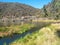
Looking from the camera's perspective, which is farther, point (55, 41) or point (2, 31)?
point (2, 31)

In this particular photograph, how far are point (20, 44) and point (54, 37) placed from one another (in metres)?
6.22

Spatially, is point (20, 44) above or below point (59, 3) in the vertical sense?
below

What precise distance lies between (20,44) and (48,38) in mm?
5286

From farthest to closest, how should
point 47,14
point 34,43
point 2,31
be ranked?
point 47,14 < point 2,31 < point 34,43

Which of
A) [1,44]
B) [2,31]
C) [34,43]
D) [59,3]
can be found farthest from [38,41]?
[59,3]

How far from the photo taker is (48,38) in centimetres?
3192

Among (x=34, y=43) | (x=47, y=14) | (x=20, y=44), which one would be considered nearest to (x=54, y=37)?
(x=34, y=43)

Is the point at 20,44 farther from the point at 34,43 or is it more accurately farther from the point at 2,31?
the point at 2,31

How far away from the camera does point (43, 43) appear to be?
30.4 meters

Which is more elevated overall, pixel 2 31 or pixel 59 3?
pixel 59 3

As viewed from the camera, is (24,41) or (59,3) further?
(59,3)

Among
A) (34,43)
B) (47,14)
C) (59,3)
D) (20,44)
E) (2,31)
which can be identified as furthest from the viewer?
(47,14)

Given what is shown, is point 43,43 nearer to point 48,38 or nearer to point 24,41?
point 48,38

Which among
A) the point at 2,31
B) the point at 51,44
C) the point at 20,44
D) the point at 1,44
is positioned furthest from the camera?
the point at 2,31
